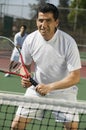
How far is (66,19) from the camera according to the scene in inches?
726

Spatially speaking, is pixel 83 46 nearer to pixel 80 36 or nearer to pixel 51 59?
pixel 80 36

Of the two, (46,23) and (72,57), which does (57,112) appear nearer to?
(72,57)

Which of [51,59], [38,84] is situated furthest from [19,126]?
[51,59]

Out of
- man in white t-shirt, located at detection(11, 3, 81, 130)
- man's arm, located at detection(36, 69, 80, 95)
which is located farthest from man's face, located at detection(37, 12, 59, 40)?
man's arm, located at detection(36, 69, 80, 95)

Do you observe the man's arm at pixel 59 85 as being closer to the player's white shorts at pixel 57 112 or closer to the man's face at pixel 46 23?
the player's white shorts at pixel 57 112

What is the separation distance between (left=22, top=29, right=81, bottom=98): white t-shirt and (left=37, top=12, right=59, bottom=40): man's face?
0.41 feet

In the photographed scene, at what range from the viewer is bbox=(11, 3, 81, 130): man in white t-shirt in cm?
348

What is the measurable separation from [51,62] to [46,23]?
36 centimetres

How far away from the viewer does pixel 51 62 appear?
3.63 meters

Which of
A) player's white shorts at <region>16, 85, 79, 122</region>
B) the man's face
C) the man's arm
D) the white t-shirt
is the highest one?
the man's face

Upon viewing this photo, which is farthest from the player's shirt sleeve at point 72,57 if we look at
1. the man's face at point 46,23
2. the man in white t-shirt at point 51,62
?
the man's face at point 46,23

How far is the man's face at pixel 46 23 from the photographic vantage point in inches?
137

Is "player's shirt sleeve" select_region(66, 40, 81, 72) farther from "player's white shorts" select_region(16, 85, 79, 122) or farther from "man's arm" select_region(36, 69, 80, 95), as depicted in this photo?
"player's white shorts" select_region(16, 85, 79, 122)

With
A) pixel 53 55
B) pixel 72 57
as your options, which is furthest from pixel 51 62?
pixel 72 57
